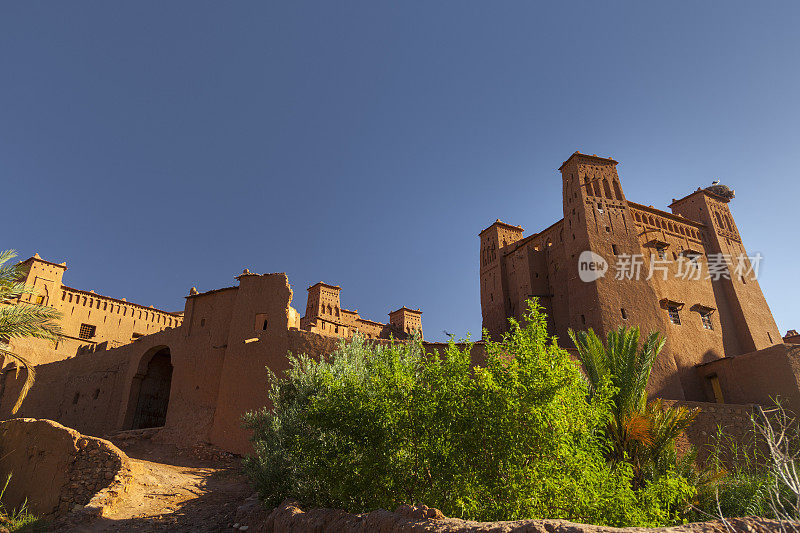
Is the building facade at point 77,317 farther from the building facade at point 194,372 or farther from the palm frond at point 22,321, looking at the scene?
the palm frond at point 22,321

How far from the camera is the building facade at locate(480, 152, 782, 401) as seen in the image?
24.3m

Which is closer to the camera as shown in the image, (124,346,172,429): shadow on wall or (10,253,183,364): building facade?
(124,346,172,429): shadow on wall

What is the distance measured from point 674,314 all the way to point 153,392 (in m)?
26.0

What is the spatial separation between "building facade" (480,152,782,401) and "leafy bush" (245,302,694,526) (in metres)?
17.8

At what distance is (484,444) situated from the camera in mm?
6625

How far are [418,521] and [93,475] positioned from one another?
11.0 m

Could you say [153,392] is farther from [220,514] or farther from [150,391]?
[220,514]

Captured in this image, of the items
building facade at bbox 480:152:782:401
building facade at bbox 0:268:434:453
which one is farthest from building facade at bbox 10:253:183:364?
building facade at bbox 480:152:782:401

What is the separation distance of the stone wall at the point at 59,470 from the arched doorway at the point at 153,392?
7793 mm

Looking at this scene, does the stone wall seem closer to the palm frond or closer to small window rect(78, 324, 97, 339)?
the palm frond

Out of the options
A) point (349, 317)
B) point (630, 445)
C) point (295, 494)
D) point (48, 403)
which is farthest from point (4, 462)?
point (349, 317)

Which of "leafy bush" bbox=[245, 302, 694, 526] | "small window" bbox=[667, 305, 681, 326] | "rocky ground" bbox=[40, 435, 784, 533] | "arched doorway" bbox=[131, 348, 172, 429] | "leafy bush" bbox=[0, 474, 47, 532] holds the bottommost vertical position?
"leafy bush" bbox=[0, 474, 47, 532]

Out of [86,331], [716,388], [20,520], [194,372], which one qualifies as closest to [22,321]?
[20,520]

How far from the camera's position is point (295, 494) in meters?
9.85
